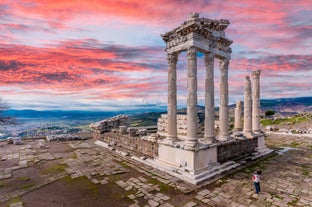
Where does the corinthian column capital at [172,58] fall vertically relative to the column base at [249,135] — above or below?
above

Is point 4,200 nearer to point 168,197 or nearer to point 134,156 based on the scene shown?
point 168,197

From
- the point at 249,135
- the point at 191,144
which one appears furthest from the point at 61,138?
the point at 249,135

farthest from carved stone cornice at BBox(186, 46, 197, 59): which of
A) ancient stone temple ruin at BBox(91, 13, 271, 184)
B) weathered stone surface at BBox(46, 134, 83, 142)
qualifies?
weathered stone surface at BBox(46, 134, 83, 142)

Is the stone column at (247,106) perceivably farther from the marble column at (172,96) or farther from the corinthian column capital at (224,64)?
the marble column at (172,96)

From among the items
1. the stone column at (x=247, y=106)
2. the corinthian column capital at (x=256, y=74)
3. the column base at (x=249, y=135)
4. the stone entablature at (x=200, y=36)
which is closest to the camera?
the stone entablature at (x=200, y=36)

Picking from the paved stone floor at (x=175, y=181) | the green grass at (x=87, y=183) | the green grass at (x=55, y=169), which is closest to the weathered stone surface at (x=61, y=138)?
the paved stone floor at (x=175, y=181)

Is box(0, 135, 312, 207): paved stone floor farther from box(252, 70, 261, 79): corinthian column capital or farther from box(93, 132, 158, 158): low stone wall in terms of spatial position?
box(252, 70, 261, 79): corinthian column capital
